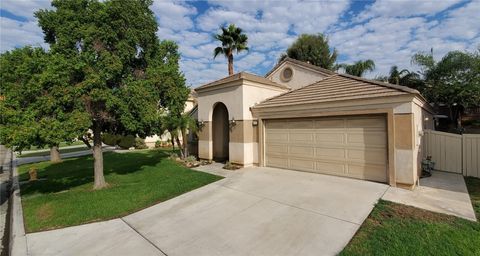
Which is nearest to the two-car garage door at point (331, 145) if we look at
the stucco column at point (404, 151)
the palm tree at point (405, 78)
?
the stucco column at point (404, 151)

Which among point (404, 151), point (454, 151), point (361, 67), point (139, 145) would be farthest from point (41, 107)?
point (361, 67)

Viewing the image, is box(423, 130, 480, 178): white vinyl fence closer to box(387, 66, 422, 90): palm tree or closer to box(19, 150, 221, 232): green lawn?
box(19, 150, 221, 232): green lawn

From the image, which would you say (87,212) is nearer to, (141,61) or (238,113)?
(141,61)

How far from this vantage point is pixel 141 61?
9789 mm

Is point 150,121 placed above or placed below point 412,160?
above

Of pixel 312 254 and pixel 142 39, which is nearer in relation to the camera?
pixel 312 254

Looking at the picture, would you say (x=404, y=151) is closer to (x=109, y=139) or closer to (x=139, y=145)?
(x=139, y=145)

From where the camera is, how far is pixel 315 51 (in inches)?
1210

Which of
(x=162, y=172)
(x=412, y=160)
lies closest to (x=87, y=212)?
(x=162, y=172)

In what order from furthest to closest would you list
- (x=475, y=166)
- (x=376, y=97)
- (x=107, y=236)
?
(x=475, y=166), (x=376, y=97), (x=107, y=236)

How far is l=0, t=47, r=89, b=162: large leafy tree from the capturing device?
687 centimetres

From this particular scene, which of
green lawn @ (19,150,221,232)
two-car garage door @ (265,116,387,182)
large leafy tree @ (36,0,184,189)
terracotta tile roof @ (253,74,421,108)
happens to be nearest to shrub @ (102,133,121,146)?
green lawn @ (19,150,221,232)

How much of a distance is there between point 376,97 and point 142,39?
921 cm

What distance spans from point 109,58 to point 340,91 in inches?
358
